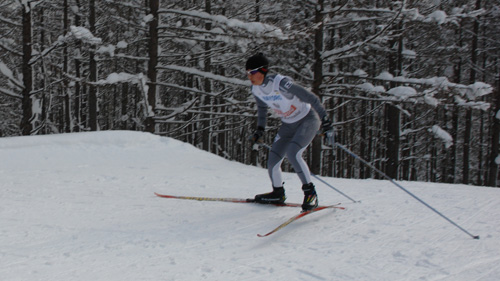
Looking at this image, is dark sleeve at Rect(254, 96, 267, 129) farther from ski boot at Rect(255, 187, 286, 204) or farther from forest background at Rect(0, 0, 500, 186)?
forest background at Rect(0, 0, 500, 186)

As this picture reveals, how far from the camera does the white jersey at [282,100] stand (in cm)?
461

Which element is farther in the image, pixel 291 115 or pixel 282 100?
pixel 291 115

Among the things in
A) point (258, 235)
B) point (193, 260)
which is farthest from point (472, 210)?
point (193, 260)

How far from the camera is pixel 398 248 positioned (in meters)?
3.50

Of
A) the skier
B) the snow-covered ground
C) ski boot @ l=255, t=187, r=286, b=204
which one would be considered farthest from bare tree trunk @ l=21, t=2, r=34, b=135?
ski boot @ l=255, t=187, r=286, b=204

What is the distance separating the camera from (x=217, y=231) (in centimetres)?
396

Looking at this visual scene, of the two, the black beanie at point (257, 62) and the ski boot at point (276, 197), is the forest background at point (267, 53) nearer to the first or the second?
the black beanie at point (257, 62)

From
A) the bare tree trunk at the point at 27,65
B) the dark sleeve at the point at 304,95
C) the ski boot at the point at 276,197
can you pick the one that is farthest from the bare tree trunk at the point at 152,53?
the dark sleeve at the point at 304,95

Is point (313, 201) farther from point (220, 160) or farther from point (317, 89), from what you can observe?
point (317, 89)

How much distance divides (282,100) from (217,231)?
1705 millimetres

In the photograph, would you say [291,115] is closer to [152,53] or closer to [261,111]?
[261,111]

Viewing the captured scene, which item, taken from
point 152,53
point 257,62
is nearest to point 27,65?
point 152,53

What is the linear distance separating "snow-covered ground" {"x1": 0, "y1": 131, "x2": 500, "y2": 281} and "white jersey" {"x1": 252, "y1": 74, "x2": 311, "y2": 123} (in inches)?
46.6

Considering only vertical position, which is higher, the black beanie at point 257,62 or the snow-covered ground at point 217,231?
the black beanie at point 257,62
